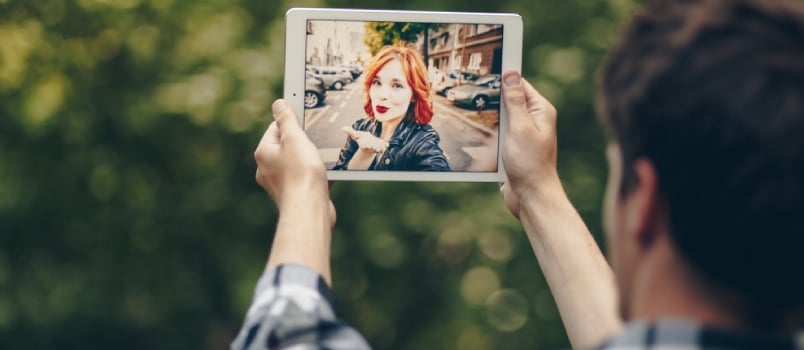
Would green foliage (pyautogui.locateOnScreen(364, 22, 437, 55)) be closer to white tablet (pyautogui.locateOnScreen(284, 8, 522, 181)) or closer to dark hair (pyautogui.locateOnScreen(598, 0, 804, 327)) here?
white tablet (pyautogui.locateOnScreen(284, 8, 522, 181))

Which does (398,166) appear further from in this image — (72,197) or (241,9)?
(72,197)

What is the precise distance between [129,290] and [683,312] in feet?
15.6

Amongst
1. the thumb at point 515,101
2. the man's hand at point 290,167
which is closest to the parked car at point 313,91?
the man's hand at point 290,167

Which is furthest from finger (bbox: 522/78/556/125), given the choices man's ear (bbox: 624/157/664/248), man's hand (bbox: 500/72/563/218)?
man's ear (bbox: 624/157/664/248)

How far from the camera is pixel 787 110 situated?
105 centimetres

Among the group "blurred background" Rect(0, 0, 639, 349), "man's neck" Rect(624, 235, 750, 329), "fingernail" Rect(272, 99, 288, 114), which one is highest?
"man's neck" Rect(624, 235, 750, 329)

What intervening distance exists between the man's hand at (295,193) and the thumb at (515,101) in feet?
1.39

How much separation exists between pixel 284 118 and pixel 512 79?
0.47m

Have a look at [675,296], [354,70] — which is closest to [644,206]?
[675,296]

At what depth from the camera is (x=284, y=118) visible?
1988mm

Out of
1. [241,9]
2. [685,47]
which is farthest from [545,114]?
[241,9]

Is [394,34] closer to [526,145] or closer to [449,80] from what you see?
[449,80]

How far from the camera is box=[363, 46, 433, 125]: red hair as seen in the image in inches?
84.8

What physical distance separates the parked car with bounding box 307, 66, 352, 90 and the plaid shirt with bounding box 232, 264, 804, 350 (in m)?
0.74
